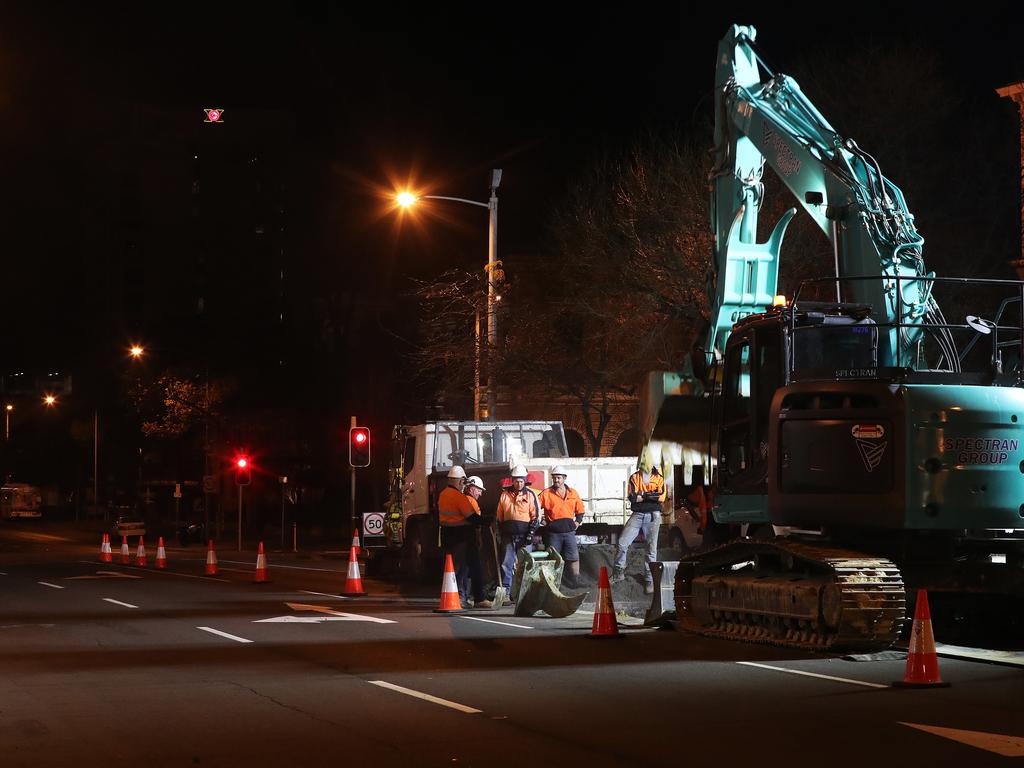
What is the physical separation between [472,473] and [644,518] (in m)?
4.17

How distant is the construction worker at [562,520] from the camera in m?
21.8

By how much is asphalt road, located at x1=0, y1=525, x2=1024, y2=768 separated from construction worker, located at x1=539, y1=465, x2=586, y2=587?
2.37 metres

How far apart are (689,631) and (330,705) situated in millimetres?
6005

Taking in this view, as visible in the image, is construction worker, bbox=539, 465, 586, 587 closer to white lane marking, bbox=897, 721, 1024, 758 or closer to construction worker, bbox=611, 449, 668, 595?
construction worker, bbox=611, 449, 668, 595

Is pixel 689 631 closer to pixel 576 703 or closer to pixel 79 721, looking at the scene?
pixel 576 703

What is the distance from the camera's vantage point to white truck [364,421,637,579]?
88.6 ft

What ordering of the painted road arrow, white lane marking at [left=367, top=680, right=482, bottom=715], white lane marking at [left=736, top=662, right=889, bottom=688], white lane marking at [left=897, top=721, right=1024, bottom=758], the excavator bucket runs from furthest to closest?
1. the excavator bucket
2. the painted road arrow
3. white lane marking at [left=736, top=662, right=889, bottom=688]
4. white lane marking at [left=367, top=680, right=482, bottom=715]
5. white lane marking at [left=897, top=721, right=1024, bottom=758]

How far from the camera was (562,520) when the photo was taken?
21844mm

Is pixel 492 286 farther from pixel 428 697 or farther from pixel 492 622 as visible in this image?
pixel 428 697

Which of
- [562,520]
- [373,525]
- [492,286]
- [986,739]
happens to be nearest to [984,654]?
[986,739]

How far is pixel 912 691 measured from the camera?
39.8 ft

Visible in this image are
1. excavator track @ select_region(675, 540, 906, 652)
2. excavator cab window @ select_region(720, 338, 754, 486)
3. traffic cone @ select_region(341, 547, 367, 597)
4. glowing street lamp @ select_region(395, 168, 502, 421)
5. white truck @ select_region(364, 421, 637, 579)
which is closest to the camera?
excavator track @ select_region(675, 540, 906, 652)

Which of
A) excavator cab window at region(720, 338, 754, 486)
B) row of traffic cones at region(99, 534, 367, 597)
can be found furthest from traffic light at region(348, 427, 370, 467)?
excavator cab window at region(720, 338, 754, 486)

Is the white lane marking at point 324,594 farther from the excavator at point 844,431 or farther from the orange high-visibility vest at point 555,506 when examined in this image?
the excavator at point 844,431
